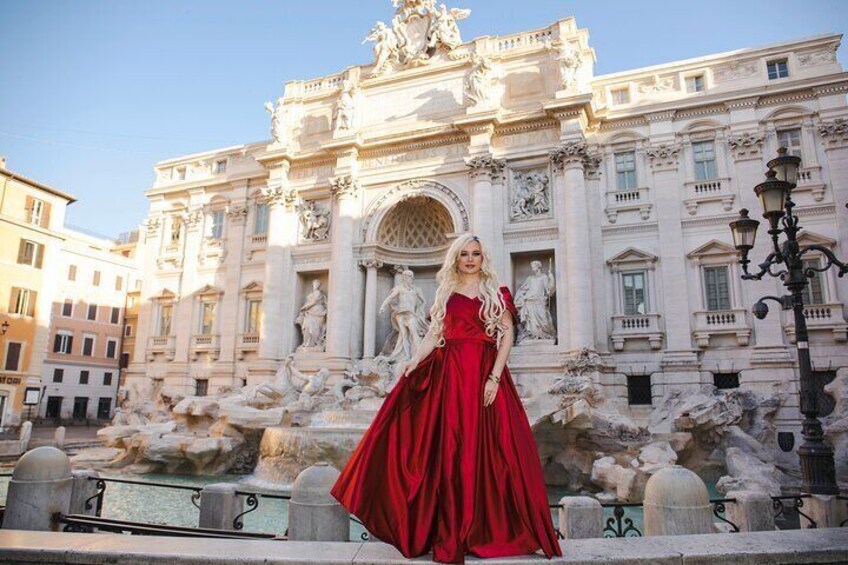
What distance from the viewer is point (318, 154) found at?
75.5 feet

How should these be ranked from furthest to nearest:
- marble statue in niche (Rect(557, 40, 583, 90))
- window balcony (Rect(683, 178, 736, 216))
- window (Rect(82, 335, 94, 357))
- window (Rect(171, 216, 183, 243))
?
window (Rect(82, 335, 94, 357)), window (Rect(171, 216, 183, 243)), marble statue in niche (Rect(557, 40, 583, 90)), window balcony (Rect(683, 178, 736, 216))

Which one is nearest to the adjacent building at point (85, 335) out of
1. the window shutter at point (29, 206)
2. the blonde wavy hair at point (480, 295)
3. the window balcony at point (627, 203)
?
the window shutter at point (29, 206)

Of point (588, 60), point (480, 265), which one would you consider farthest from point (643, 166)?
point (480, 265)

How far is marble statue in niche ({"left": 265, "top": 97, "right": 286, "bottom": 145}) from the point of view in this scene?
2402 cm

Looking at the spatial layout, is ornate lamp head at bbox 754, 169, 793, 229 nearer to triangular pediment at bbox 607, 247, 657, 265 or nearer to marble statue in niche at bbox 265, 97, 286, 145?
triangular pediment at bbox 607, 247, 657, 265

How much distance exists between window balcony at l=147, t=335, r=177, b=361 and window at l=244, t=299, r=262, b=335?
13.3 feet

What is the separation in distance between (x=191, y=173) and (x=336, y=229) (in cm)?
1043

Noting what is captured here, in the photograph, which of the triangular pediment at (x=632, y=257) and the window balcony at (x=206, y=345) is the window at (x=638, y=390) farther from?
the window balcony at (x=206, y=345)

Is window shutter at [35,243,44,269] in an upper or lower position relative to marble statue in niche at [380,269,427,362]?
upper

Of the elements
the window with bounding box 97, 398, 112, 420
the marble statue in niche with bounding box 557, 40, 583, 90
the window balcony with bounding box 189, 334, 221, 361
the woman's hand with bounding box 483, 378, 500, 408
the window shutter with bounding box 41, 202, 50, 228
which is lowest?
the window with bounding box 97, 398, 112, 420

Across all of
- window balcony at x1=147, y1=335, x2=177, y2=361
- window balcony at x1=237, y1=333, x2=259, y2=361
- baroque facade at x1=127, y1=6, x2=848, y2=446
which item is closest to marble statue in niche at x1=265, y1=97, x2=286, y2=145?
baroque facade at x1=127, y1=6, x2=848, y2=446

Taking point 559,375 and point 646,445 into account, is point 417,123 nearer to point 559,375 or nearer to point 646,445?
point 559,375

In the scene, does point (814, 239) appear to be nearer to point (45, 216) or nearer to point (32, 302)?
point (32, 302)

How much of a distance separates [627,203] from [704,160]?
2.85m
